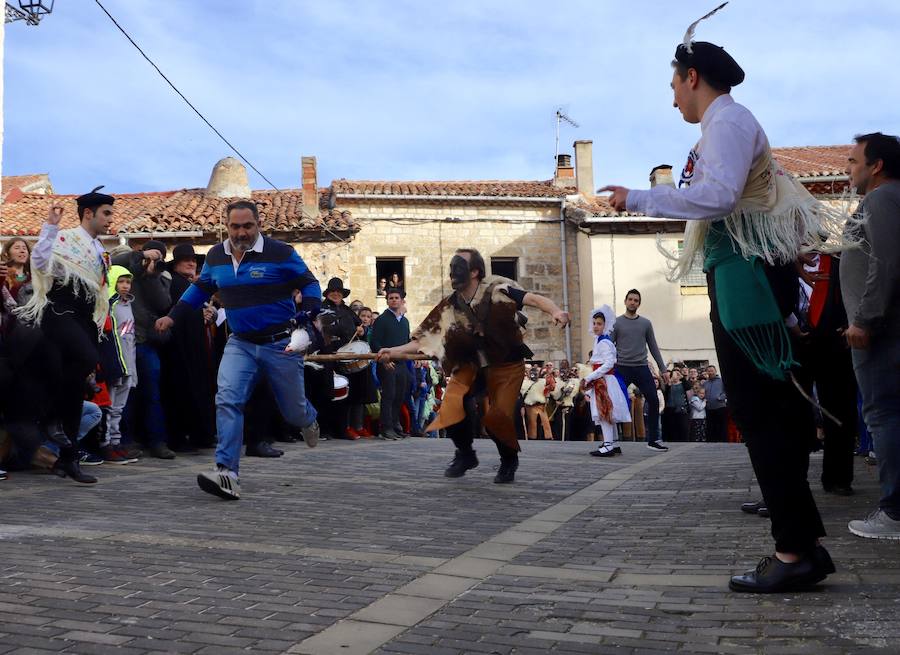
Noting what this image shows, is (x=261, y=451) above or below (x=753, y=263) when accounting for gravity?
below

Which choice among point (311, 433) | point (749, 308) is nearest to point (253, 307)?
point (311, 433)

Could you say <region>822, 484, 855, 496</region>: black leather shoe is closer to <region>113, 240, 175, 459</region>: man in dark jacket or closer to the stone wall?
<region>113, 240, 175, 459</region>: man in dark jacket

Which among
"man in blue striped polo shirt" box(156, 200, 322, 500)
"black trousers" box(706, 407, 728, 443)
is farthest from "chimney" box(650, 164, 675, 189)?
"man in blue striped polo shirt" box(156, 200, 322, 500)

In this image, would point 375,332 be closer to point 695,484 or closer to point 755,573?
point 695,484

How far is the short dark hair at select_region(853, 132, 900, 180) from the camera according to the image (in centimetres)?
576

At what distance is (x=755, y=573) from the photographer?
4301 millimetres

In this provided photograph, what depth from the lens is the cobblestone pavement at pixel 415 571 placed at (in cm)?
365

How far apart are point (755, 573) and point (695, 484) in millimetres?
4363

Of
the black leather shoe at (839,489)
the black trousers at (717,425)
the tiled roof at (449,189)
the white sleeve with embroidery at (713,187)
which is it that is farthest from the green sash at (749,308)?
the tiled roof at (449,189)

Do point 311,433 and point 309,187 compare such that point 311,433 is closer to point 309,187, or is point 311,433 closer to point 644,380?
point 644,380

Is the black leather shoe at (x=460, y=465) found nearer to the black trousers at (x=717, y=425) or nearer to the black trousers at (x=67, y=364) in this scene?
the black trousers at (x=67, y=364)

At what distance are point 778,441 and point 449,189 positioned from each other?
31.2 meters

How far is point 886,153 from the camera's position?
5.76 m

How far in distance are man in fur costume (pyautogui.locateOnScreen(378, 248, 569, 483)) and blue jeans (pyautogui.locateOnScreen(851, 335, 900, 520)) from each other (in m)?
3.49
